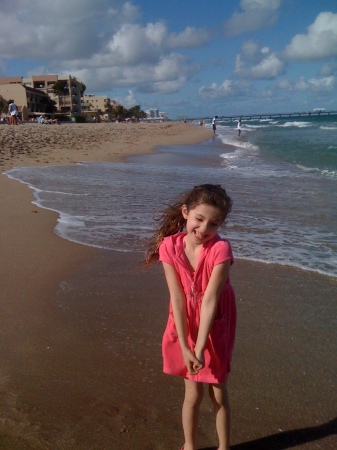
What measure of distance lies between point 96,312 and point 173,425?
4.76 feet

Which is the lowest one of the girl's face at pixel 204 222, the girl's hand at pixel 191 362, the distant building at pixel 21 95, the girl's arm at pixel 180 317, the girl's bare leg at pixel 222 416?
the girl's bare leg at pixel 222 416

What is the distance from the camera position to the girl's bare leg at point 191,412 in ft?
7.36

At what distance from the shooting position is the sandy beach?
239 centimetres

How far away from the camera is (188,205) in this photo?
228cm

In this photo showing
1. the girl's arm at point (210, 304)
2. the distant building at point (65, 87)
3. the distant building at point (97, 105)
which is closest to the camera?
the girl's arm at point (210, 304)

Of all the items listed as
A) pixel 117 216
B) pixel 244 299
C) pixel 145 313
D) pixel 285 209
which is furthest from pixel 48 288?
pixel 285 209

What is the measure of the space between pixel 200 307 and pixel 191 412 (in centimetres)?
54

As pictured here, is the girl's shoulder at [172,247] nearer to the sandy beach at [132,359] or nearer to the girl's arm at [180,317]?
the girl's arm at [180,317]

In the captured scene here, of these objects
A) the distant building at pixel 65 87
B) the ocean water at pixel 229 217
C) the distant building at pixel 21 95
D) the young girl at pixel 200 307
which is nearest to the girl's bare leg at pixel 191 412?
the young girl at pixel 200 307

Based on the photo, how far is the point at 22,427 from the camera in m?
2.34

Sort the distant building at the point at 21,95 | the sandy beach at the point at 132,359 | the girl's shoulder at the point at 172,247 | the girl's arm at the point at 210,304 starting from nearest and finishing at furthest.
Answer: the girl's arm at the point at 210,304
the girl's shoulder at the point at 172,247
the sandy beach at the point at 132,359
the distant building at the point at 21,95

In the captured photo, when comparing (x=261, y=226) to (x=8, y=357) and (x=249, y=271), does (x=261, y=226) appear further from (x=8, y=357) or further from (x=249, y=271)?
(x=8, y=357)

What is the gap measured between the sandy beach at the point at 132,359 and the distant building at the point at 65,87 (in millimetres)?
96838

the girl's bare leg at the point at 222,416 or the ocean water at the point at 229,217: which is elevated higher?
the girl's bare leg at the point at 222,416
